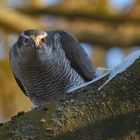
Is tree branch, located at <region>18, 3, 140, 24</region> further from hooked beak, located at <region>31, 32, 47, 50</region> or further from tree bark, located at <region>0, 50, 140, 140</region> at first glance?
tree bark, located at <region>0, 50, 140, 140</region>

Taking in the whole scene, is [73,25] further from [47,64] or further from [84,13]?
[47,64]

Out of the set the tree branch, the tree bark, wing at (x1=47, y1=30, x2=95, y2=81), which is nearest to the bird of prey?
wing at (x1=47, y1=30, x2=95, y2=81)

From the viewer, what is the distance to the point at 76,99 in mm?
2199

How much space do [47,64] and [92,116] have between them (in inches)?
73.1

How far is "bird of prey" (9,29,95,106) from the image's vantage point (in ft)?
12.4

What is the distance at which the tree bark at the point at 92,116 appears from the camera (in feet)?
6.79

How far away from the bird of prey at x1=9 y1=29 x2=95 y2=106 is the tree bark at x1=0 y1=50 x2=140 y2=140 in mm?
1532

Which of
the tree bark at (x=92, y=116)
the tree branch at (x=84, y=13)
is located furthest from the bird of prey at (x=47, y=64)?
the tree branch at (x=84, y=13)

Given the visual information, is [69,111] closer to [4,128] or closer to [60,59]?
[4,128]

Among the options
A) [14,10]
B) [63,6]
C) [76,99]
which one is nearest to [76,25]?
[63,6]

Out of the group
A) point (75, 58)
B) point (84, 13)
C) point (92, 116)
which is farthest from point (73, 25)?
point (92, 116)

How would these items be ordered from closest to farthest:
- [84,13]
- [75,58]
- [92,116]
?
1. [92,116]
2. [75,58]
3. [84,13]

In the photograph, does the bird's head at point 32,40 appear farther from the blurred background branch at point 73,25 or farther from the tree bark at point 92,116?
the blurred background branch at point 73,25

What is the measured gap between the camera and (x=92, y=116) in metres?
2.11
